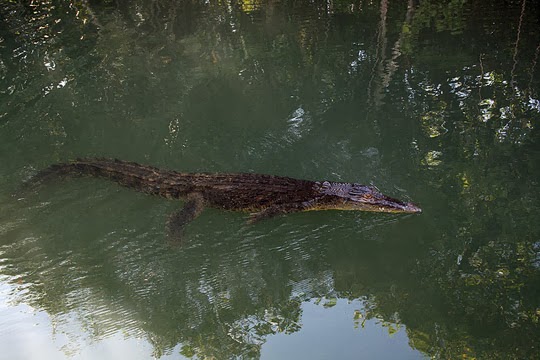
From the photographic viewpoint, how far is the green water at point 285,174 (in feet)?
19.3

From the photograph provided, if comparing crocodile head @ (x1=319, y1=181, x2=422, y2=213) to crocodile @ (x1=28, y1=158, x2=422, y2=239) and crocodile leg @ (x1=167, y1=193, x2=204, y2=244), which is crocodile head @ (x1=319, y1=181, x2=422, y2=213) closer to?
crocodile @ (x1=28, y1=158, x2=422, y2=239)

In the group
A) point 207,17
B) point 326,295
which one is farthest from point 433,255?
point 207,17

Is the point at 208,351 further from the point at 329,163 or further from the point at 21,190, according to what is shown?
the point at 21,190

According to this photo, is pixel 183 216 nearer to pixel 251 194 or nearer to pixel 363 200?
pixel 251 194

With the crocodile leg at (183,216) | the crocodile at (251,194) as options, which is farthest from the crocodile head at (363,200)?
the crocodile leg at (183,216)

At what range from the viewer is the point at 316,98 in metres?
11.1

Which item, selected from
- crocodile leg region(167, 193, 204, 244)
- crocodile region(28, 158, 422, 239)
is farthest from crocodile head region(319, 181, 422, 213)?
crocodile leg region(167, 193, 204, 244)

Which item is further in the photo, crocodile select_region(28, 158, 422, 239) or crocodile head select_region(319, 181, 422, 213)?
crocodile select_region(28, 158, 422, 239)

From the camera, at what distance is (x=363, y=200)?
723 centimetres

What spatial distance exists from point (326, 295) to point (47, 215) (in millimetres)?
4361

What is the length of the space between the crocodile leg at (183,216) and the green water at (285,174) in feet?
0.43

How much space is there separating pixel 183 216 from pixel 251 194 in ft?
3.25

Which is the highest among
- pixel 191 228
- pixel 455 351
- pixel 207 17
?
pixel 207 17

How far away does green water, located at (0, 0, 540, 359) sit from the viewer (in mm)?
5875
